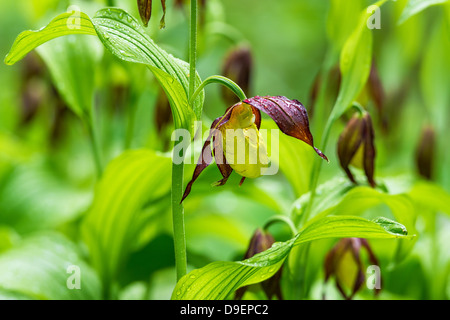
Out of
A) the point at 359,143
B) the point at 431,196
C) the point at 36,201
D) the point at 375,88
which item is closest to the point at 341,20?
the point at 375,88

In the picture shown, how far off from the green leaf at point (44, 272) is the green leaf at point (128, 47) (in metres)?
0.43

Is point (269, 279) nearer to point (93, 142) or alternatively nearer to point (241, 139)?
point (241, 139)

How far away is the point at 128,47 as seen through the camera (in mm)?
646

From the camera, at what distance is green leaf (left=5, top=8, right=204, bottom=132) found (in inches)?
24.8

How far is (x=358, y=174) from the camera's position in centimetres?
96

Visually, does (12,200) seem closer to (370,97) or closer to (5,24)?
(370,97)

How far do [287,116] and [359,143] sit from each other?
0.94 feet

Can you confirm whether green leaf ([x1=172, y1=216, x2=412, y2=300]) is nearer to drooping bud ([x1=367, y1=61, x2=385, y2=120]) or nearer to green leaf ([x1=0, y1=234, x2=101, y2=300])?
green leaf ([x1=0, y1=234, x2=101, y2=300])

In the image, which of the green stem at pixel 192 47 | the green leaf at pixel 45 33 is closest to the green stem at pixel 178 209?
the green stem at pixel 192 47

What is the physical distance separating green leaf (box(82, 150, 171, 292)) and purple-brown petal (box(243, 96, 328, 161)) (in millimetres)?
356

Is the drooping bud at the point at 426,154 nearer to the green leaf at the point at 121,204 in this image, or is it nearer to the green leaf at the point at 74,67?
the green leaf at the point at 121,204

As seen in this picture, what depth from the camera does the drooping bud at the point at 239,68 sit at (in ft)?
3.89
